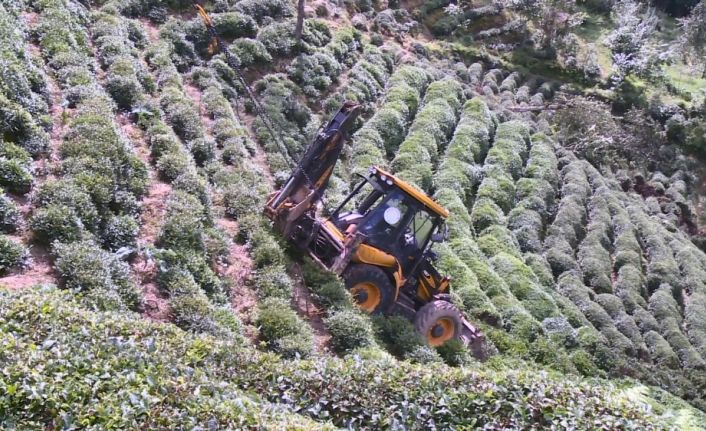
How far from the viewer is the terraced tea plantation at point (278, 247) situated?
7.29 m

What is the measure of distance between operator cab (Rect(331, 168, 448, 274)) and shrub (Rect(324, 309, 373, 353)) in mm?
2019

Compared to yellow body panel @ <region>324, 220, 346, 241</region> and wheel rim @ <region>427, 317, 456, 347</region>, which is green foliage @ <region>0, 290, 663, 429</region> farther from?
wheel rim @ <region>427, 317, 456, 347</region>

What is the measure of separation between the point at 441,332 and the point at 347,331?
340cm

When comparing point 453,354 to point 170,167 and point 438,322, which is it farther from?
point 170,167

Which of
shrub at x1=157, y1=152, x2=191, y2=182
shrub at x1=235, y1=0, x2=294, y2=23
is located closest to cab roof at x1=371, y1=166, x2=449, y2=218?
shrub at x1=157, y1=152, x2=191, y2=182

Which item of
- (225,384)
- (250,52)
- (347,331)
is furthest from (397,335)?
(250,52)

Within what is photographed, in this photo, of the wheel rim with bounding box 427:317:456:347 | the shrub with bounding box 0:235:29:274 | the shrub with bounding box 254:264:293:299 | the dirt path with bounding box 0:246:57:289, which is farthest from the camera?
the wheel rim with bounding box 427:317:456:347

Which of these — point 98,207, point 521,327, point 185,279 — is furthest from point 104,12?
point 521,327

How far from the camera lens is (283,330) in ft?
33.9

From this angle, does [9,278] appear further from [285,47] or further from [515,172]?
[515,172]

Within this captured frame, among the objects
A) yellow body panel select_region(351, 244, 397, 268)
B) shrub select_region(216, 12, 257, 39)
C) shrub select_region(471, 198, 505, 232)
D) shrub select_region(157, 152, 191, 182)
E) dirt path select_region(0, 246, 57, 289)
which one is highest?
shrub select_region(216, 12, 257, 39)

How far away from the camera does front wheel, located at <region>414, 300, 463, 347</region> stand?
43.2 ft

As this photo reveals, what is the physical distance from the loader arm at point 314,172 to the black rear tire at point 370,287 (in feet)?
5.10

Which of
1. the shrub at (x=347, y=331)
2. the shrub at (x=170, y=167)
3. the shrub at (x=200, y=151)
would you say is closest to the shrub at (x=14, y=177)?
the shrub at (x=170, y=167)
